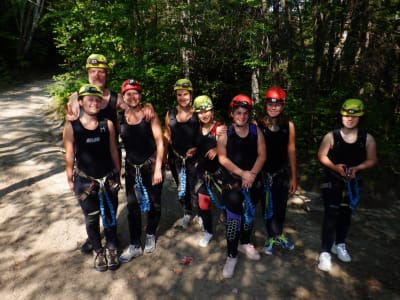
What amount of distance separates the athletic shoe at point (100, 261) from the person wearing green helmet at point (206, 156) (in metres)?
1.47

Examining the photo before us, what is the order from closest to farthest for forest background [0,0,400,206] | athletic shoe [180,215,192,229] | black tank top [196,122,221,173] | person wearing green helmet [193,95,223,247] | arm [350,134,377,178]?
arm [350,134,377,178]
person wearing green helmet [193,95,223,247]
black tank top [196,122,221,173]
athletic shoe [180,215,192,229]
forest background [0,0,400,206]

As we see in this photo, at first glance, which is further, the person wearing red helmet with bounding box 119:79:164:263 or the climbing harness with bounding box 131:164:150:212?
the climbing harness with bounding box 131:164:150:212

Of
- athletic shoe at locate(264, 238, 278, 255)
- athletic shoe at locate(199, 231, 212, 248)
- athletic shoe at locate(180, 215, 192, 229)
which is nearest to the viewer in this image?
athletic shoe at locate(264, 238, 278, 255)

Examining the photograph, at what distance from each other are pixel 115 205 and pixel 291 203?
13.0 ft

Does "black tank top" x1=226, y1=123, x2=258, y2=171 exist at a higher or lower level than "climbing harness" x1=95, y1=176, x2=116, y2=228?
higher

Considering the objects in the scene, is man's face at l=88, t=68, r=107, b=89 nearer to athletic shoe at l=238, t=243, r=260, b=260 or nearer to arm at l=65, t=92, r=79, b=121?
arm at l=65, t=92, r=79, b=121

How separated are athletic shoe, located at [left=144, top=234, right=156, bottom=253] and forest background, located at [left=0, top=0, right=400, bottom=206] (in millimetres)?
4155

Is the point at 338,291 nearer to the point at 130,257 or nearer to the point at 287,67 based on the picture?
the point at 130,257

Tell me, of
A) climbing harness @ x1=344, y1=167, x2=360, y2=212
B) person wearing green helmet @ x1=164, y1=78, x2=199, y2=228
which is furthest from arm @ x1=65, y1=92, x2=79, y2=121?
climbing harness @ x1=344, y1=167, x2=360, y2=212

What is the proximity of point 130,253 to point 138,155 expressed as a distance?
147cm

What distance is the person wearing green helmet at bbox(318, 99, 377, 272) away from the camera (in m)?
3.78

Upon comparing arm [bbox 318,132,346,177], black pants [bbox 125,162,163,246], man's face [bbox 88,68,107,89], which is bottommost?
black pants [bbox 125,162,163,246]

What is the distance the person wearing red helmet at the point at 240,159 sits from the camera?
369cm

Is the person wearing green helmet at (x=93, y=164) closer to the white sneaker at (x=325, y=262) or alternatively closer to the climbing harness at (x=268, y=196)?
the climbing harness at (x=268, y=196)
